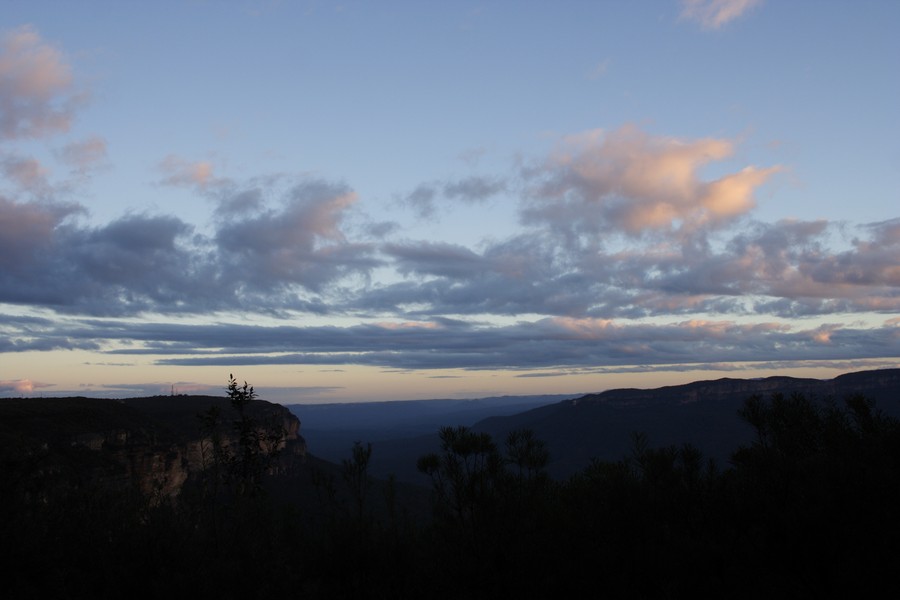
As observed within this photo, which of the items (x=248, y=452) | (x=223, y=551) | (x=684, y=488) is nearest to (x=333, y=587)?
(x=223, y=551)

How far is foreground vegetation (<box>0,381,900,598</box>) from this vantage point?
12.9m

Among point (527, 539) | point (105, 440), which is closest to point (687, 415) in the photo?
point (105, 440)

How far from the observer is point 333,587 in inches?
565

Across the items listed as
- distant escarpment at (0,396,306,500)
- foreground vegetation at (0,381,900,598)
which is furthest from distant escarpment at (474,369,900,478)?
foreground vegetation at (0,381,900,598)

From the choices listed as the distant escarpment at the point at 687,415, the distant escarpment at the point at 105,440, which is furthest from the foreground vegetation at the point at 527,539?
the distant escarpment at the point at 687,415

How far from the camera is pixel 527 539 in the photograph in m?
14.7

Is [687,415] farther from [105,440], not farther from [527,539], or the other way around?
[527,539]

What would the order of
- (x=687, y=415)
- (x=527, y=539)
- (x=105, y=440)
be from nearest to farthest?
(x=527, y=539), (x=105, y=440), (x=687, y=415)

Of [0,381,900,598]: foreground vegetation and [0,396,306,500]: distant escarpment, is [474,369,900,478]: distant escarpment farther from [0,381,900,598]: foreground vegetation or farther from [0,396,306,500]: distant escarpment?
[0,381,900,598]: foreground vegetation

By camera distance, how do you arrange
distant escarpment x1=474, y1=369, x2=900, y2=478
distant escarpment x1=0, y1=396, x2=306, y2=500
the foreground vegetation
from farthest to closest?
distant escarpment x1=474, y1=369, x2=900, y2=478 → distant escarpment x1=0, y1=396, x2=306, y2=500 → the foreground vegetation

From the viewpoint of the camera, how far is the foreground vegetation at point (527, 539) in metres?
12.9

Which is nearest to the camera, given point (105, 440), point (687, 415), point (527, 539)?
point (527, 539)

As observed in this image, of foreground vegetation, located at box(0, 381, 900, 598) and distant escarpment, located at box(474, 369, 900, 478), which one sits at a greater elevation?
foreground vegetation, located at box(0, 381, 900, 598)

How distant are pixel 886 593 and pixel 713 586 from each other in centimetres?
298
